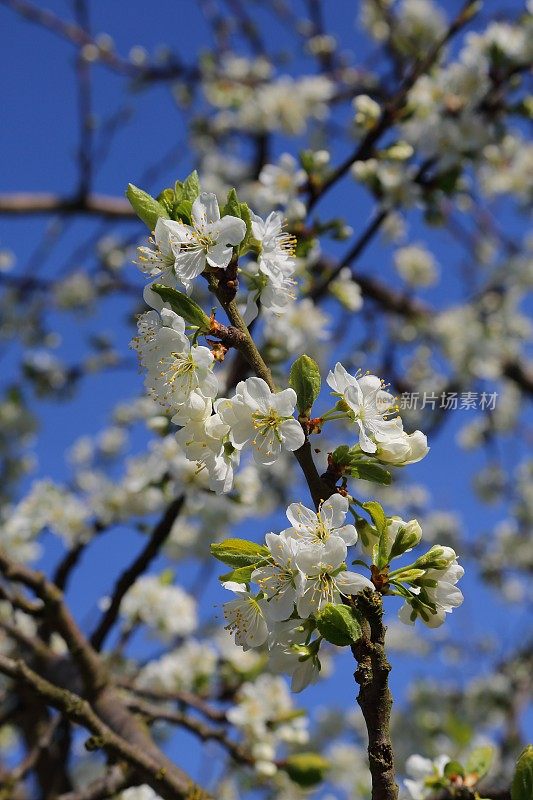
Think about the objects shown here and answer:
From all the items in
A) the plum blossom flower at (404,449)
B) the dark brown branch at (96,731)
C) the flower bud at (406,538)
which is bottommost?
the dark brown branch at (96,731)

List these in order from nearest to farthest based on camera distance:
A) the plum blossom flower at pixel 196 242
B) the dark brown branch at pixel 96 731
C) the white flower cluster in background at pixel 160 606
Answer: the plum blossom flower at pixel 196 242 < the dark brown branch at pixel 96 731 < the white flower cluster in background at pixel 160 606

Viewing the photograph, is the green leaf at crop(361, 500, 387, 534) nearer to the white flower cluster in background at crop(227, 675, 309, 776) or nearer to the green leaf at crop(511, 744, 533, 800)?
the green leaf at crop(511, 744, 533, 800)

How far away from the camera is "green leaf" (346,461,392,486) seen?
42.2 inches

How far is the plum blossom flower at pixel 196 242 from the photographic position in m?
1.14

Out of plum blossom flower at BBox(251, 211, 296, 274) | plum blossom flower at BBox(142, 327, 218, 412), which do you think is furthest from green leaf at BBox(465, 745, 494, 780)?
plum blossom flower at BBox(251, 211, 296, 274)

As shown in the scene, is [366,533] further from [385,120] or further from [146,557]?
[385,120]

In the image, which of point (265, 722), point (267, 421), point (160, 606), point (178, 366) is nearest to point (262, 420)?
point (267, 421)

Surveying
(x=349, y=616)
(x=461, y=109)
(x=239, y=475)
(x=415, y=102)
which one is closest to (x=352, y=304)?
(x=239, y=475)

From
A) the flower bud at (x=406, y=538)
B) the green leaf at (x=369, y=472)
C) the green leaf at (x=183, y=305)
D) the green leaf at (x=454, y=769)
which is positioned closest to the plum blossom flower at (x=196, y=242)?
the green leaf at (x=183, y=305)

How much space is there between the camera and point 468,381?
5.80 meters

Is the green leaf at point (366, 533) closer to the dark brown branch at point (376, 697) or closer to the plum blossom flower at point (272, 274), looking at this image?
the dark brown branch at point (376, 697)

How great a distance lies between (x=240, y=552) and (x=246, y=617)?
0.11m

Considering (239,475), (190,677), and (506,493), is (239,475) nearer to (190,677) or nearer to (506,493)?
(190,677)

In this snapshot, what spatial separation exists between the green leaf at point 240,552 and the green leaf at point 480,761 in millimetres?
635
